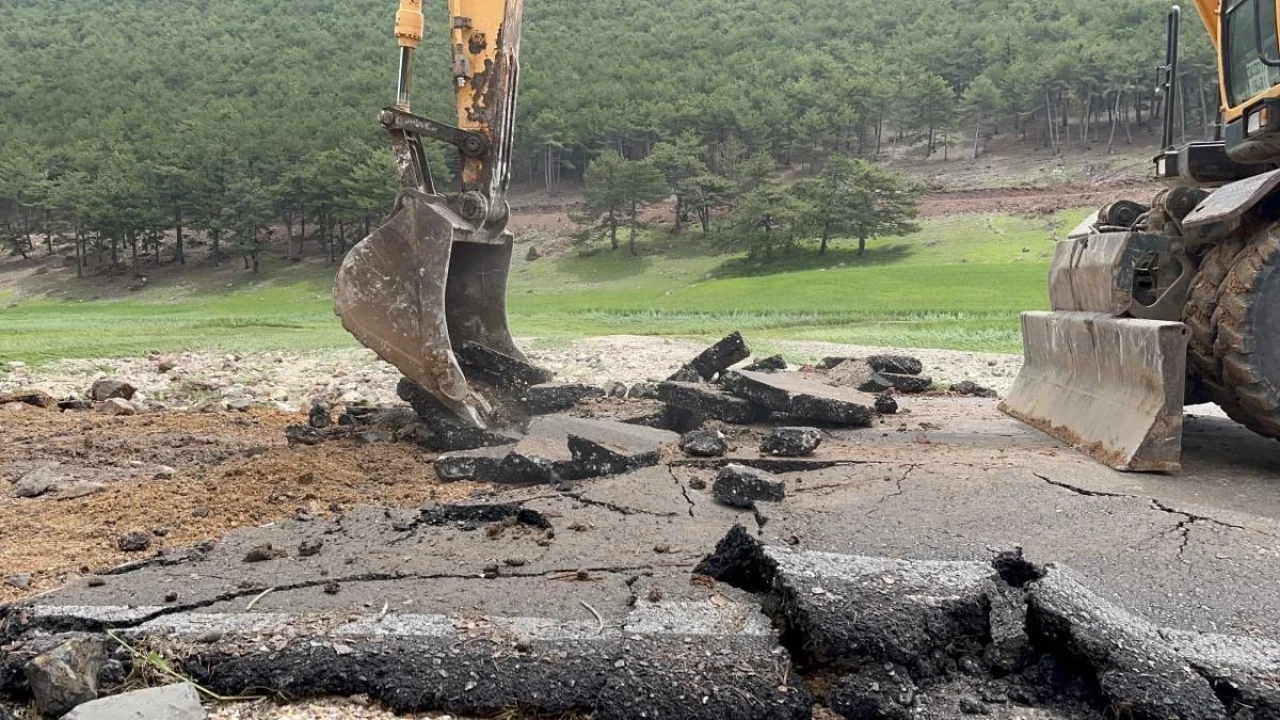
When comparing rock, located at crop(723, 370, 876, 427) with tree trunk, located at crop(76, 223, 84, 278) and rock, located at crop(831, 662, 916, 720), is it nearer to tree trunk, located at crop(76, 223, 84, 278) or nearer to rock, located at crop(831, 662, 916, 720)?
rock, located at crop(831, 662, 916, 720)

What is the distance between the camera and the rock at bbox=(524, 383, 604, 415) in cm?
771

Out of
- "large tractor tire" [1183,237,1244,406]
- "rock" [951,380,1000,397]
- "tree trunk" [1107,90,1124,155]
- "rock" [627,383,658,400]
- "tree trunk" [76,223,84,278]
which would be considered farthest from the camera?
"tree trunk" [1107,90,1124,155]

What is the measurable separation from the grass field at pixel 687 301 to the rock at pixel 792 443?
10.3 meters

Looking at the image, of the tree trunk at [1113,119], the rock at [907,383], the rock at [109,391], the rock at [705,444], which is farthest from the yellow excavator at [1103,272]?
the tree trunk at [1113,119]

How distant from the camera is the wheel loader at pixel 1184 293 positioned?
528 centimetres

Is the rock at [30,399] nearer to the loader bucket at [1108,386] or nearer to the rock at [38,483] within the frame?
Result: the rock at [38,483]

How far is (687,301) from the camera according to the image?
1249 inches

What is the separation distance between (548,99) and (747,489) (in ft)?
248

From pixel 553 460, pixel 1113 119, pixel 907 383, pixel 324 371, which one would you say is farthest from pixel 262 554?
pixel 1113 119

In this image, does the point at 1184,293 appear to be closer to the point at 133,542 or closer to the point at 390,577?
the point at 390,577

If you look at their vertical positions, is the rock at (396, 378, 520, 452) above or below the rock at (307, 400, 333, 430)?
above

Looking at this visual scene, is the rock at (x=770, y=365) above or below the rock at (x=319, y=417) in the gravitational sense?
above

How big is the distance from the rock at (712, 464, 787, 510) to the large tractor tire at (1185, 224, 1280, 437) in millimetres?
2778

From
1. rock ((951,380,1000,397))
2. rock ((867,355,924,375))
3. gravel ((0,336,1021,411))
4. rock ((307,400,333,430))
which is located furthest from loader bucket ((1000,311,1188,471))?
rock ((307,400,333,430))
